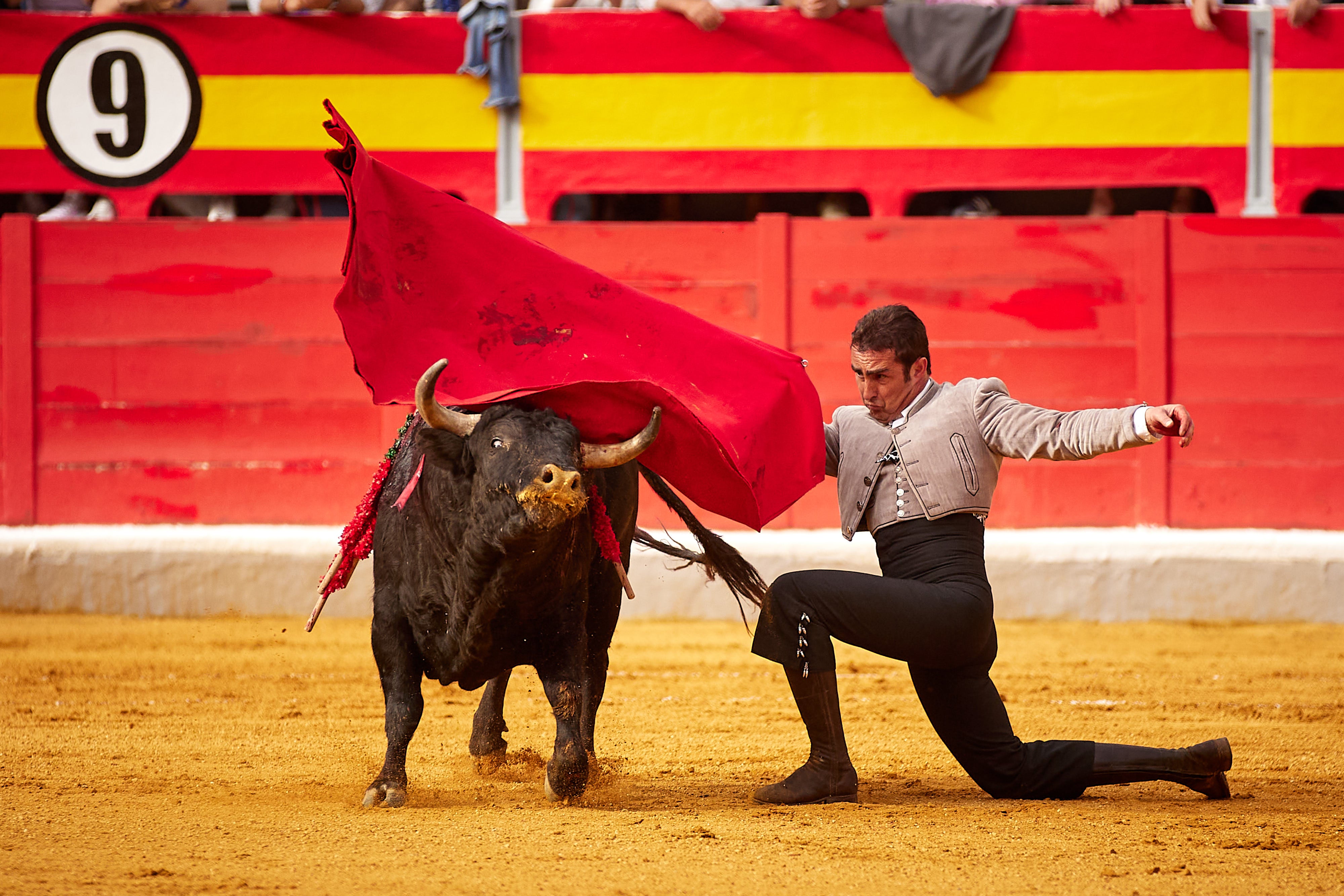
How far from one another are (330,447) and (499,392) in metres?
4.62

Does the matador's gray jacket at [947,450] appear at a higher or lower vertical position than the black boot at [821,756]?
higher

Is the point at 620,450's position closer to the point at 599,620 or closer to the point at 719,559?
the point at 599,620

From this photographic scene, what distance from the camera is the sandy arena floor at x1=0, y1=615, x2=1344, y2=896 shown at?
309 centimetres

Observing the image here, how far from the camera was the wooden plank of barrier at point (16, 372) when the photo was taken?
799 cm

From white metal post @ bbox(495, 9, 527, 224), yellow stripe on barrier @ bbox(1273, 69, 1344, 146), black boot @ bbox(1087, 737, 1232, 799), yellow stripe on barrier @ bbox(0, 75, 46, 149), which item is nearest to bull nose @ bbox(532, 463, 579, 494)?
black boot @ bbox(1087, 737, 1232, 799)

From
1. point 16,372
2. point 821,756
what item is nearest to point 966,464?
point 821,756

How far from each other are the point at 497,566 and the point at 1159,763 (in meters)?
1.73

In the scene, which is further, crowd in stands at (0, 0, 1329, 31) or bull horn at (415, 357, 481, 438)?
crowd in stands at (0, 0, 1329, 31)

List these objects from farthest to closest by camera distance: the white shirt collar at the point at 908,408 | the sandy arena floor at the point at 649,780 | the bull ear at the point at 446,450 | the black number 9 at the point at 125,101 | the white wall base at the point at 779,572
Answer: the black number 9 at the point at 125,101 < the white wall base at the point at 779,572 < the white shirt collar at the point at 908,408 < the bull ear at the point at 446,450 < the sandy arena floor at the point at 649,780

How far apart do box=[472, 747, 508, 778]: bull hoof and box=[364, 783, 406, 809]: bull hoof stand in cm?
67

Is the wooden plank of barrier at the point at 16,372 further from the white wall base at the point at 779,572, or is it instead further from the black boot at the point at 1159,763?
the black boot at the point at 1159,763

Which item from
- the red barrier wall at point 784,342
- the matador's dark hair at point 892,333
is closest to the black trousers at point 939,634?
the matador's dark hair at point 892,333

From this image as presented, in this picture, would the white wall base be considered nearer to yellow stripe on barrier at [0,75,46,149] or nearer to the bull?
yellow stripe on barrier at [0,75,46,149]

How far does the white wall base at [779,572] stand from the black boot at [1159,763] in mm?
3680
